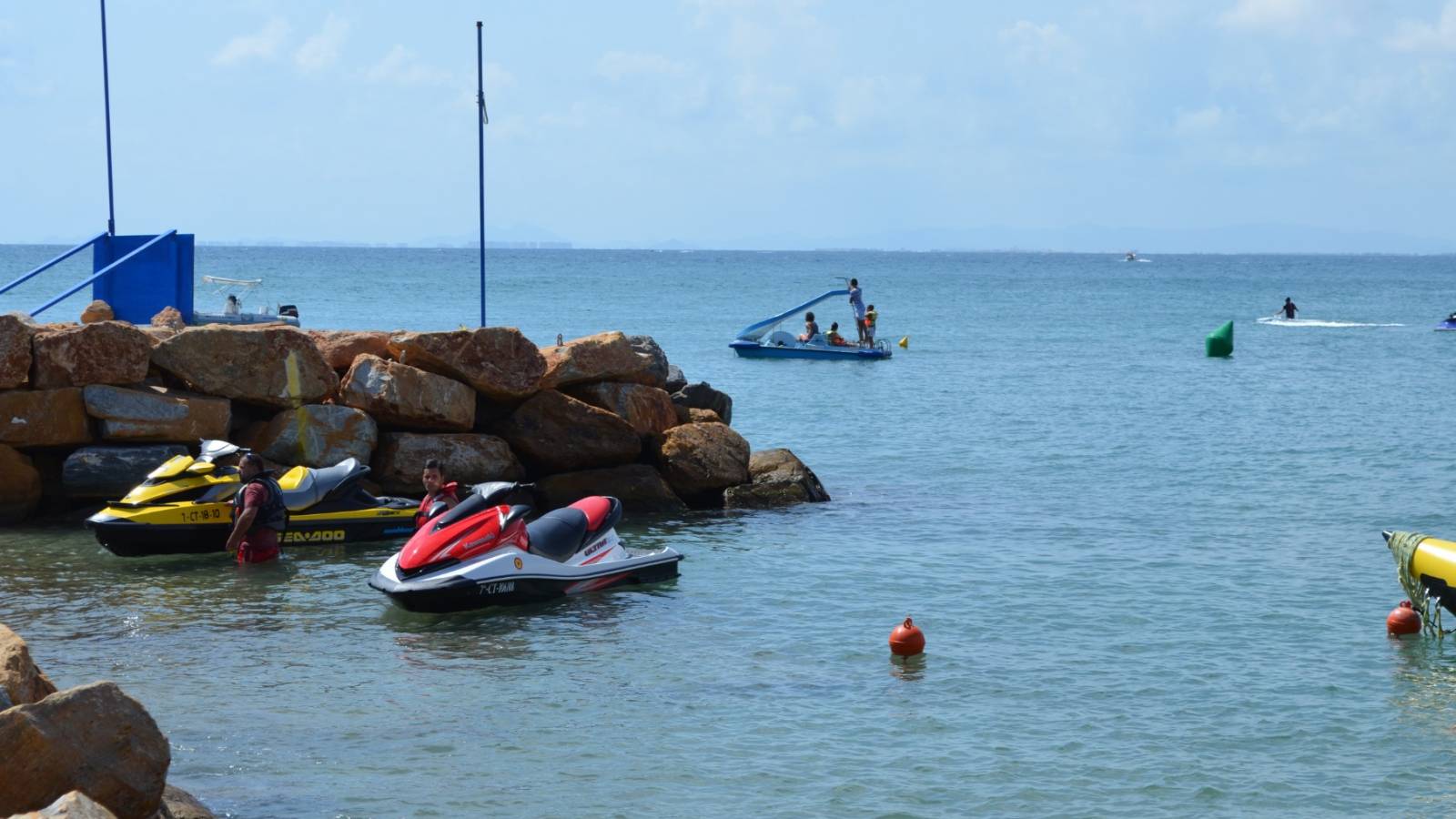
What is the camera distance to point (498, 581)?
47.3 ft

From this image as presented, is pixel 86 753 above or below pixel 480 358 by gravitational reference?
below

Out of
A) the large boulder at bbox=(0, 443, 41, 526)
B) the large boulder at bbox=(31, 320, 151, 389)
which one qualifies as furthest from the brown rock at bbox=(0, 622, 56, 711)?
the large boulder at bbox=(0, 443, 41, 526)

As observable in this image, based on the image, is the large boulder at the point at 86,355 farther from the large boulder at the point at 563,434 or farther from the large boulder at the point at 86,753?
the large boulder at the point at 86,753

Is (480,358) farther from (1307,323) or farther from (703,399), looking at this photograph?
(1307,323)

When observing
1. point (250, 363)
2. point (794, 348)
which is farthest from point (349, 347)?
point (794, 348)

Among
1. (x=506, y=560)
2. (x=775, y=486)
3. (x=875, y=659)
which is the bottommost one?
(x=875, y=659)

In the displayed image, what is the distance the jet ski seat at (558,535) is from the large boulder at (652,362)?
20.0ft

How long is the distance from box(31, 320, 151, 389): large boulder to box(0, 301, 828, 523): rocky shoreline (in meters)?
0.01

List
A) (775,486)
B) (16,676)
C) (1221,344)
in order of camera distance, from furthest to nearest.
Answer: (1221,344), (775,486), (16,676)

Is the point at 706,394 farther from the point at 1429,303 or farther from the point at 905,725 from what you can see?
the point at 1429,303

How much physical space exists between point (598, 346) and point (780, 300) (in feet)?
290

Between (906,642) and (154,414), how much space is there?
959cm

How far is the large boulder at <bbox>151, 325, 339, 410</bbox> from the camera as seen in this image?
731 inches

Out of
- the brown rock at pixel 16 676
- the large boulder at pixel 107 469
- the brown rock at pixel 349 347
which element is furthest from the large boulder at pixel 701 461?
the brown rock at pixel 16 676
